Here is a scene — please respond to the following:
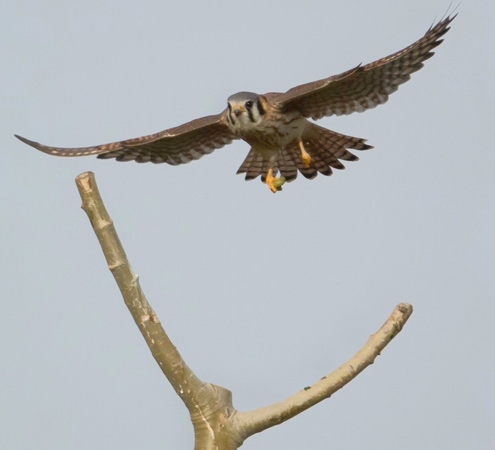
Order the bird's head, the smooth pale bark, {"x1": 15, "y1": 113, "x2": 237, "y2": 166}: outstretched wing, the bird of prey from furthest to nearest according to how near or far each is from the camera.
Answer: {"x1": 15, "y1": 113, "x2": 237, "y2": 166}: outstretched wing
the bird's head
the bird of prey
the smooth pale bark

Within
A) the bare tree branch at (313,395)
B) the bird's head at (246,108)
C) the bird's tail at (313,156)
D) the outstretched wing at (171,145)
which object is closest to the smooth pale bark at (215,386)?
the bare tree branch at (313,395)

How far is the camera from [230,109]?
8.04m

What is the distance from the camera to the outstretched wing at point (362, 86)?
7.52 metres

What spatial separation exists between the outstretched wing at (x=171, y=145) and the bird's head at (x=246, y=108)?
395 mm

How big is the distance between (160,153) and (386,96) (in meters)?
2.19

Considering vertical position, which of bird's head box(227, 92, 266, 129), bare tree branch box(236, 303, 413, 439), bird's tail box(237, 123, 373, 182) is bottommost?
bare tree branch box(236, 303, 413, 439)

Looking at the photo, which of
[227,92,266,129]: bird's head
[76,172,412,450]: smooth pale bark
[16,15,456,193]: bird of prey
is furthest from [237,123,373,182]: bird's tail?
[76,172,412,450]: smooth pale bark

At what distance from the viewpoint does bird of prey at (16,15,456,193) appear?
7738mm

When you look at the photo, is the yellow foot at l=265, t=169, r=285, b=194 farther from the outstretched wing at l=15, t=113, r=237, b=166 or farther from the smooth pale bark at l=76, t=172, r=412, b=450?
the smooth pale bark at l=76, t=172, r=412, b=450

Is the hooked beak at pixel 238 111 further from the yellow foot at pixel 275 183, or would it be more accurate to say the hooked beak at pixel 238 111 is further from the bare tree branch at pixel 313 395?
the bare tree branch at pixel 313 395

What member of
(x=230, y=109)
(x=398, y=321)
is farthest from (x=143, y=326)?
(x=230, y=109)

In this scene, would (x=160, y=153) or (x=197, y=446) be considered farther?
(x=160, y=153)

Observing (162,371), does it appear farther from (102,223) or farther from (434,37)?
(434,37)

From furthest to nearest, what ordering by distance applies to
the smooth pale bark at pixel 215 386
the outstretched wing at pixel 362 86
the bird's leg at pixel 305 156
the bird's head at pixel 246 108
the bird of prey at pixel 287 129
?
the bird's leg at pixel 305 156
the bird's head at pixel 246 108
the bird of prey at pixel 287 129
the outstretched wing at pixel 362 86
the smooth pale bark at pixel 215 386
